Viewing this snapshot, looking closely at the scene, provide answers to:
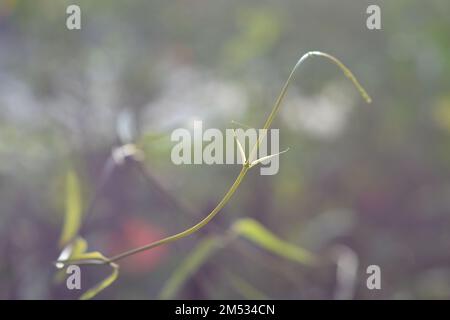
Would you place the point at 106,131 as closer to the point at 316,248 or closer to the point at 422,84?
the point at 316,248

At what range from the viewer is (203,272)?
0.68 metres

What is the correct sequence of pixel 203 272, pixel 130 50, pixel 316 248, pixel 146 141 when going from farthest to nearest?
pixel 130 50 < pixel 316 248 < pixel 203 272 < pixel 146 141

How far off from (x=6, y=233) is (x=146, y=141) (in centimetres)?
31

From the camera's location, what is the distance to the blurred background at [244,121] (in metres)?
0.81

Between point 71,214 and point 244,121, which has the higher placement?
point 244,121

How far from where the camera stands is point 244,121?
0.94 metres

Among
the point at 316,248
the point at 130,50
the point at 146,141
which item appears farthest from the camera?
the point at 130,50

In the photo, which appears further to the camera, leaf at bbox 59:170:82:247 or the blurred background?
the blurred background

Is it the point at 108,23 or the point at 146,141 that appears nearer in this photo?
the point at 146,141

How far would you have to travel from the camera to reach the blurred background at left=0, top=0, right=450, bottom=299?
0.81m

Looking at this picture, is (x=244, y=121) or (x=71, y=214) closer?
(x=71, y=214)

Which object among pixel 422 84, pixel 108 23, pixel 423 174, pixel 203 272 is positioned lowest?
pixel 203 272

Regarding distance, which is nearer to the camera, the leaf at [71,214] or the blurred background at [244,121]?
the leaf at [71,214]

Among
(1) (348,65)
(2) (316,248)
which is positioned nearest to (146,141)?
Result: (2) (316,248)
